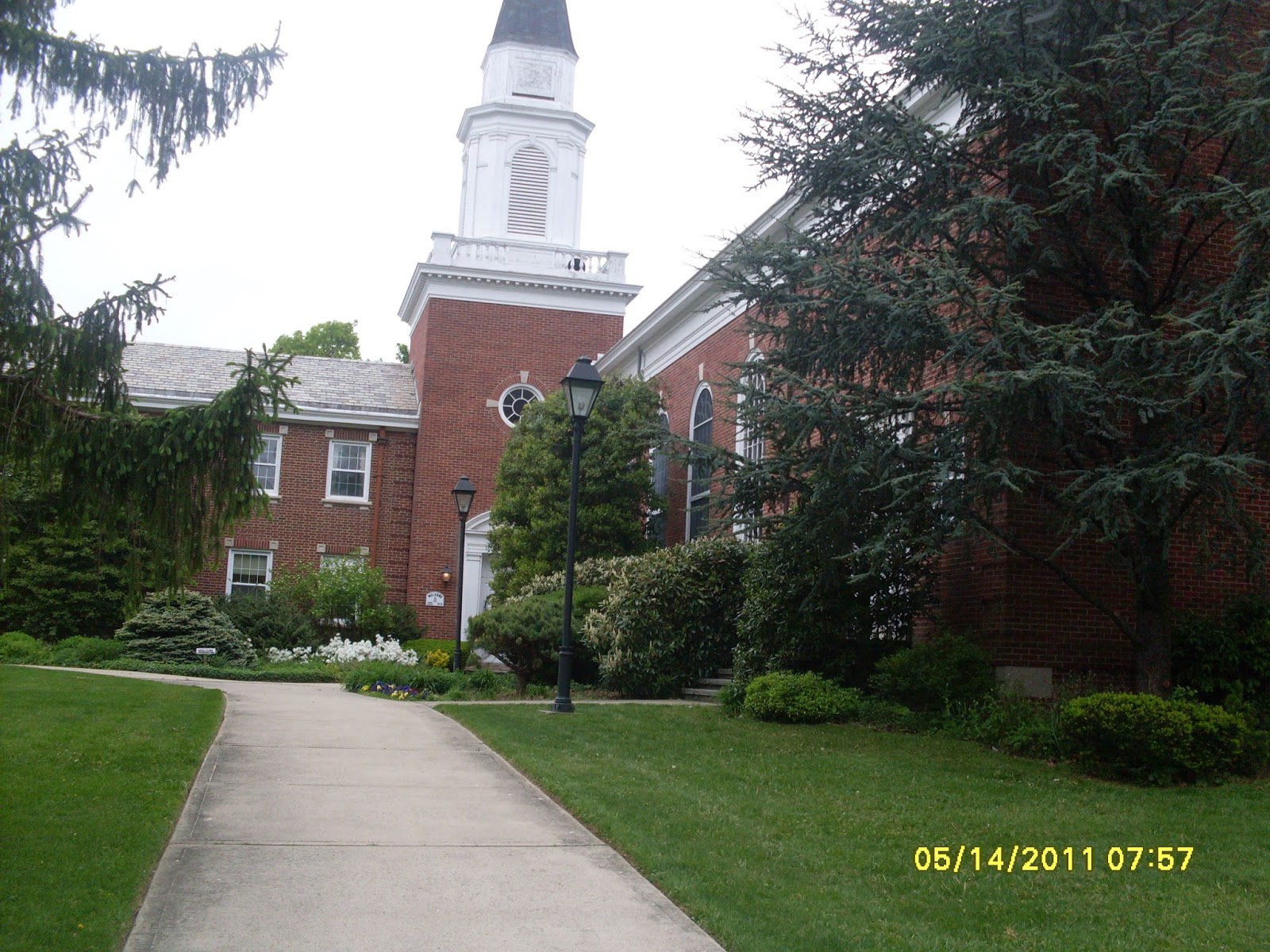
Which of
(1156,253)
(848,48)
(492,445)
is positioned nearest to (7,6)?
(848,48)

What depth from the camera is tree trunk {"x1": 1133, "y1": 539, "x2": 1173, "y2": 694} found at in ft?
36.6

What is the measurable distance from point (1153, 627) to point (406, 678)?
10.6 metres

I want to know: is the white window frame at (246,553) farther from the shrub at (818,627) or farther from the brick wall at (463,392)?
the shrub at (818,627)

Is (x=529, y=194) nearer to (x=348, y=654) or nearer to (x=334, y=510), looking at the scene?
(x=334, y=510)

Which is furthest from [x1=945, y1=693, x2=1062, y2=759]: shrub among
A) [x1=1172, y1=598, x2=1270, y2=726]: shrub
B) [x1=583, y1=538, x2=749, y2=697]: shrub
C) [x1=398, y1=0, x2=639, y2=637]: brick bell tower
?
[x1=398, y1=0, x2=639, y2=637]: brick bell tower

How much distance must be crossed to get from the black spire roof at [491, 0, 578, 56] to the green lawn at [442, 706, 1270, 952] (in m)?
24.7

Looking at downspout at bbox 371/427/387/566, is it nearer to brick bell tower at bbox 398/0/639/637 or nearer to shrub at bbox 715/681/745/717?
brick bell tower at bbox 398/0/639/637

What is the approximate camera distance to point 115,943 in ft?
16.3

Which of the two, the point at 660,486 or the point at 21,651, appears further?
the point at 660,486

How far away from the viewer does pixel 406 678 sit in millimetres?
18000

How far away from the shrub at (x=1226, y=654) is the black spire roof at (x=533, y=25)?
2459 centimetres

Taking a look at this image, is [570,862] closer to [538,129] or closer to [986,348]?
[986,348]

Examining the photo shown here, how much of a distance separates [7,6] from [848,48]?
7.91m
